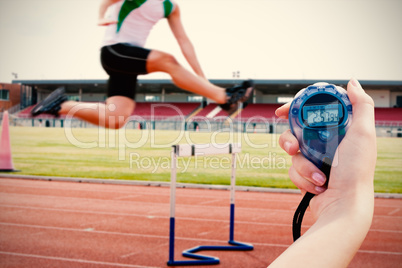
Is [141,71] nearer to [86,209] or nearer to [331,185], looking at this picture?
[331,185]

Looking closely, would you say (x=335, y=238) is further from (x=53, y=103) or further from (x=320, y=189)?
(x=53, y=103)

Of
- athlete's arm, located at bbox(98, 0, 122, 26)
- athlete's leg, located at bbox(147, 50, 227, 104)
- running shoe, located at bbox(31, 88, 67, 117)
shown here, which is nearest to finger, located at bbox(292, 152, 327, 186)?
athlete's leg, located at bbox(147, 50, 227, 104)

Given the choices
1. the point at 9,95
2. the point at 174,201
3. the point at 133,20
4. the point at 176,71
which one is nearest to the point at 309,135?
the point at 176,71

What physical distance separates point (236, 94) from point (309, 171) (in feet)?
5.56

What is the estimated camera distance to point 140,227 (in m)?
5.03

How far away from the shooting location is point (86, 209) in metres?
6.01

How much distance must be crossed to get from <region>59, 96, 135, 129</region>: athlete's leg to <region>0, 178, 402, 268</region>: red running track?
195 cm

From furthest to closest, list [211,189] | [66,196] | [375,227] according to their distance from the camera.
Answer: [211,189] < [66,196] < [375,227]

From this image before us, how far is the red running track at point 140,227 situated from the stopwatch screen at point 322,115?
3157 mm

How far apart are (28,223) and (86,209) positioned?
91 cm

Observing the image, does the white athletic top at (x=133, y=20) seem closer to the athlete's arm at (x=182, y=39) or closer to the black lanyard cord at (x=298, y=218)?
the athlete's arm at (x=182, y=39)

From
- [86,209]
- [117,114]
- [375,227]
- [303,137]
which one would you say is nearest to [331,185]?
[303,137]

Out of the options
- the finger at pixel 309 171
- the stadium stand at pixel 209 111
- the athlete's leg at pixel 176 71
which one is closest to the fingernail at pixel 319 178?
the finger at pixel 309 171

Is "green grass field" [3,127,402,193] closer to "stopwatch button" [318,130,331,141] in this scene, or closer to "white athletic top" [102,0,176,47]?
"white athletic top" [102,0,176,47]
